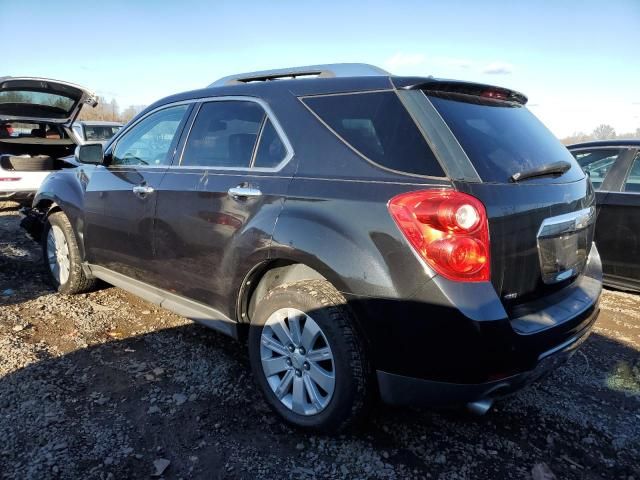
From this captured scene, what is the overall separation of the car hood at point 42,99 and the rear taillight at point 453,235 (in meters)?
6.12

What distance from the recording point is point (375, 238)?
2.09 meters

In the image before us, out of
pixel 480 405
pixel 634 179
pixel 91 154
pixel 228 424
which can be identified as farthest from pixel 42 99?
pixel 634 179

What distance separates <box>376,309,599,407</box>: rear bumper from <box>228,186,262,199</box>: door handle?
3.77 feet

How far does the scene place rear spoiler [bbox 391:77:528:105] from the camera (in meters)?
2.30

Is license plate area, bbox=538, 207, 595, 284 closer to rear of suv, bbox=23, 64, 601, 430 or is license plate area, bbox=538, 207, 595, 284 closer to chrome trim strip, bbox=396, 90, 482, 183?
rear of suv, bbox=23, 64, 601, 430

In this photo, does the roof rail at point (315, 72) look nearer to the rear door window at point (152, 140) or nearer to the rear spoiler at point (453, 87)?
the rear spoiler at point (453, 87)

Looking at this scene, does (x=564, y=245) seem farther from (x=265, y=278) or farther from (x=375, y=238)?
(x=265, y=278)

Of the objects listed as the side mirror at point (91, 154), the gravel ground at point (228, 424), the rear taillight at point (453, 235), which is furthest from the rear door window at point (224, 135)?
the gravel ground at point (228, 424)

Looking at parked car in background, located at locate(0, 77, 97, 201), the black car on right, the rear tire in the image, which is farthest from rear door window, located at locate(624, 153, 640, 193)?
A: parked car in background, located at locate(0, 77, 97, 201)

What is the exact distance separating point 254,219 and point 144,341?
1.68m

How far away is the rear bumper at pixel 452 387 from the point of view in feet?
6.69

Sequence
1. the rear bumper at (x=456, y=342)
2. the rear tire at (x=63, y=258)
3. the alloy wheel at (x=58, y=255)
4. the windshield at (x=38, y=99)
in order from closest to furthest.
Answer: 1. the rear bumper at (x=456, y=342)
2. the rear tire at (x=63, y=258)
3. the alloy wheel at (x=58, y=255)
4. the windshield at (x=38, y=99)

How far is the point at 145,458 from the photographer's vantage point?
233 centimetres

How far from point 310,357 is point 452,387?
73cm
